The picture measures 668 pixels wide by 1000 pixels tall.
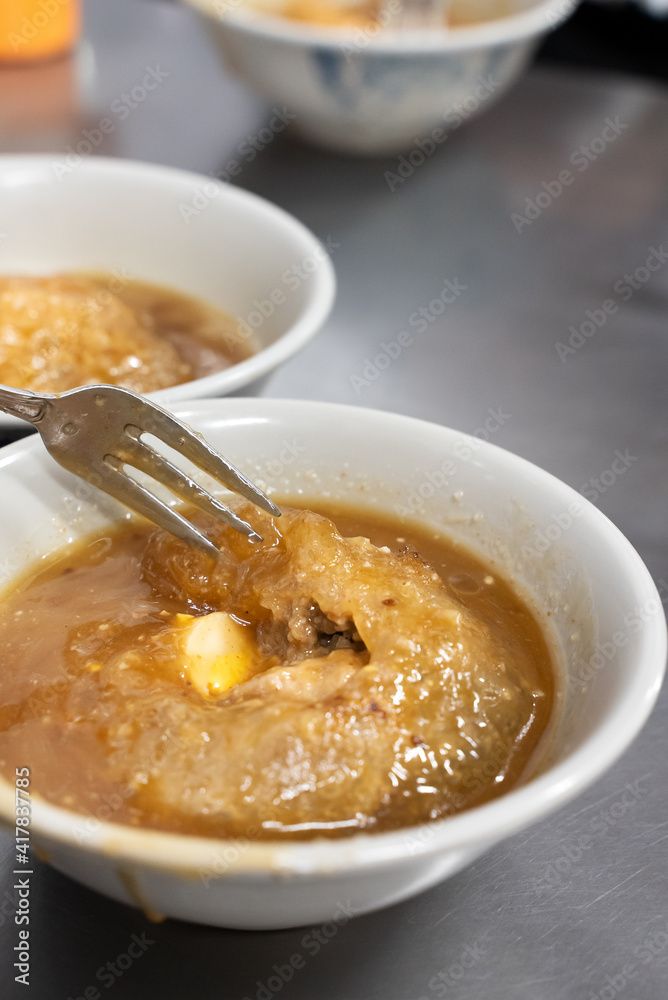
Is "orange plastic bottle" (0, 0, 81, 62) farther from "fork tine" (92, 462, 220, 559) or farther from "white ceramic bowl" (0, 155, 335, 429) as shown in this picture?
"fork tine" (92, 462, 220, 559)

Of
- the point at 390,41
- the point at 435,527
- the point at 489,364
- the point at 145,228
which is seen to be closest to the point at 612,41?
the point at 390,41

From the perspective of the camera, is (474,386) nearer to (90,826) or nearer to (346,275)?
(346,275)

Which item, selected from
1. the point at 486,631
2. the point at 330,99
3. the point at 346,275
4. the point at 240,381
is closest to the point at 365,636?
the point at 486,631

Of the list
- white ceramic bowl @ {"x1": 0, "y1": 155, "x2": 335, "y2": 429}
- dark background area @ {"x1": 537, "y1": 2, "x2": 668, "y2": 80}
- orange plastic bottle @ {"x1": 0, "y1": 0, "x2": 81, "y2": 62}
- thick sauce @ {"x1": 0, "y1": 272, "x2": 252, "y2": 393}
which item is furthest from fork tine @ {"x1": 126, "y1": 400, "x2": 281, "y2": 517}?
dark background area @ {"x1": 537, "y1": 2, "x2": 668, "y2": 80}

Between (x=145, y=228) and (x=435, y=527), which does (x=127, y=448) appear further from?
(x=145, y=228)

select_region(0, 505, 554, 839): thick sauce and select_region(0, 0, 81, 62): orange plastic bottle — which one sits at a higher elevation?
select_region(0, 0, 81, 62): orange plastic bottle

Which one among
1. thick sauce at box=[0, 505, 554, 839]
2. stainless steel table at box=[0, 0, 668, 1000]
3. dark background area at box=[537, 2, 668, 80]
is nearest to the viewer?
thick sauce at box=[0, 505, 554, 839]
